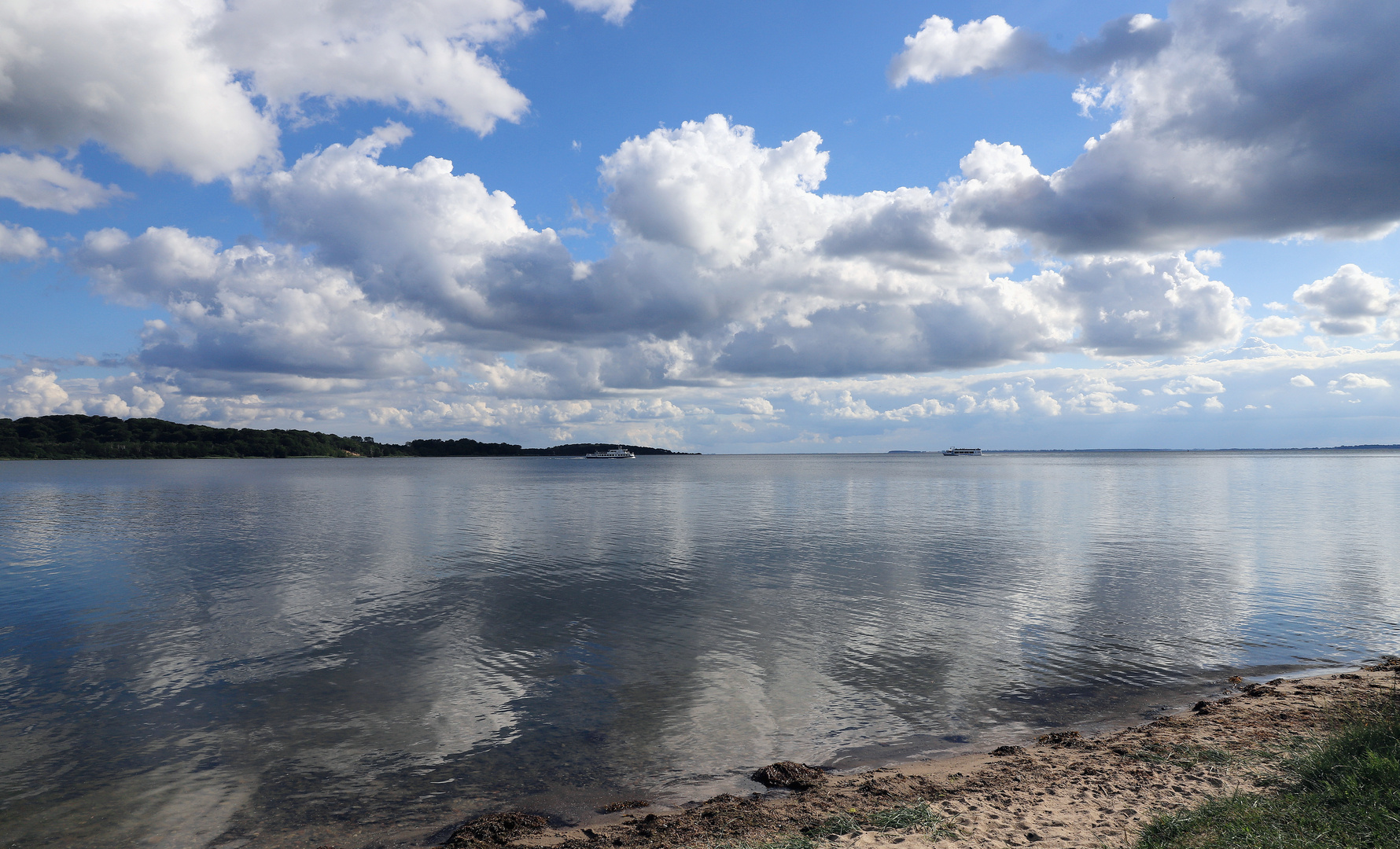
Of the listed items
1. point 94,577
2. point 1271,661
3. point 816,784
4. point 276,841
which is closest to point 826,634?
point 816,784

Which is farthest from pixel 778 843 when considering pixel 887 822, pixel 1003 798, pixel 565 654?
pixel 565 654

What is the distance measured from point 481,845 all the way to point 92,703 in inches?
599

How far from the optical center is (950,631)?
26.9 m

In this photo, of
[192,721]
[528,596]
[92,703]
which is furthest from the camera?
[528,596]

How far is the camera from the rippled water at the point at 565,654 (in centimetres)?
1501

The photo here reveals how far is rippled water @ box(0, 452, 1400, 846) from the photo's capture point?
15008 millimetres

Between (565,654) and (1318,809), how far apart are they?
19577mm

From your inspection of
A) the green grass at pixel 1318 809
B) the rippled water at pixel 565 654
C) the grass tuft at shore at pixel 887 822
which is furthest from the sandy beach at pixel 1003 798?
the rippled water at pixel 565 654

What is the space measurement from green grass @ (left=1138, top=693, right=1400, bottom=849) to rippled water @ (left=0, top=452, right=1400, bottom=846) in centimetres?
582

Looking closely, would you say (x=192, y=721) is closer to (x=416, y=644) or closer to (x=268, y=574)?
(x=416, y=644)

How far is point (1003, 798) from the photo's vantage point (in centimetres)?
1280

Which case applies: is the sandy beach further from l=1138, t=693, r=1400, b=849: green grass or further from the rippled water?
the rippled water

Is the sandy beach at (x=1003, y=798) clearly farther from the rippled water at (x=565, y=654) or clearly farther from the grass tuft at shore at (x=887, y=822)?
the rippled water at (x=565, y=654)

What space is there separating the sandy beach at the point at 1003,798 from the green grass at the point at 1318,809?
59 cm
